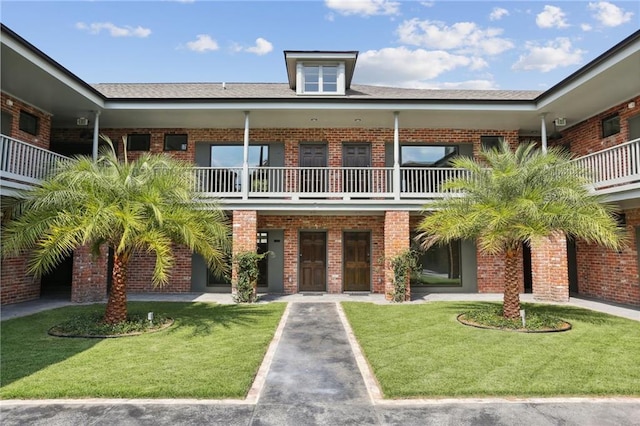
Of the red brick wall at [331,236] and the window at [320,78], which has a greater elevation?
the window at [320,78]

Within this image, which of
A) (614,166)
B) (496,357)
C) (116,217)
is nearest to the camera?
(496,357)

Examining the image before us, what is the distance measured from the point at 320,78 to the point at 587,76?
838 cm

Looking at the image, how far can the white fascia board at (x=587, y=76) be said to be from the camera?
8056mm

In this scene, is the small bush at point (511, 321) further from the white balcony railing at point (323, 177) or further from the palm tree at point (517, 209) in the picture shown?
the white balcony railing at point (323, 177)

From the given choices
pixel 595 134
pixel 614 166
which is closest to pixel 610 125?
pixel 595 134

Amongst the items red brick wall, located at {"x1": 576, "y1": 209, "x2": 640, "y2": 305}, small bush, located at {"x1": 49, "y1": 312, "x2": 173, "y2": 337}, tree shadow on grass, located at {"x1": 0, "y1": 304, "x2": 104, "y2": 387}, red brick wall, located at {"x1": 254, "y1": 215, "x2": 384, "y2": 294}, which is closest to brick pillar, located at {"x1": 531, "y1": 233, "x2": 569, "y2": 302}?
red brick wall, located at {"x1": 576, "y1": 209, "x2": 640, "y2": 305}

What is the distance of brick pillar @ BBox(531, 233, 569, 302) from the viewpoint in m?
11.3

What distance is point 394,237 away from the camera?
453 inches

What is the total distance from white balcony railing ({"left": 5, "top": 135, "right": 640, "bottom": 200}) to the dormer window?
3.27 meters

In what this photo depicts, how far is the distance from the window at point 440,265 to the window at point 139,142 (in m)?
11.2

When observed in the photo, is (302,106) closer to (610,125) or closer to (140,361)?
(140,361)

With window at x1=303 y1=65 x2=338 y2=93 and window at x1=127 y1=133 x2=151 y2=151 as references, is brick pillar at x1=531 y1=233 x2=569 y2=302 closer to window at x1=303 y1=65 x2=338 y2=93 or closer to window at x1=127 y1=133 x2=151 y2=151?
window at x1=303 y1=65 x2=338 y2=93

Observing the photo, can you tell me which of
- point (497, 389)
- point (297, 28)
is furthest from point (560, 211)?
point (297, 28)

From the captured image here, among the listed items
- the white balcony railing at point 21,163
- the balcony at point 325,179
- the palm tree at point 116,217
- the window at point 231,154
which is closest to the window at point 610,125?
the balcony at point 325,179
